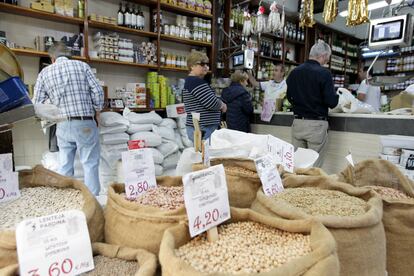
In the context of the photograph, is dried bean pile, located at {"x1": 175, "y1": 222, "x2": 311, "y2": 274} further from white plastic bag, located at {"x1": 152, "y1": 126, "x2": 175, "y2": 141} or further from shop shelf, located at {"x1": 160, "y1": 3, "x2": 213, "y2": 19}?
shop shelf, located at {"x1": 160, "y1": 3, "x2": 213, "y2": 19}

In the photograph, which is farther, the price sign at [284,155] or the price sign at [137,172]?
the price sign at [284,155]

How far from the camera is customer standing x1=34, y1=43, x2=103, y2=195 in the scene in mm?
2480

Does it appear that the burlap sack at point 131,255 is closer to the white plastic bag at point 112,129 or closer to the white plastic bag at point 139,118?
the white plastic bag at point 112,129

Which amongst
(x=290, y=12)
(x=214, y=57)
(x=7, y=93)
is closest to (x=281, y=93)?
(x=214, y=57)

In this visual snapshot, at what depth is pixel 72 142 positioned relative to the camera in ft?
8.77

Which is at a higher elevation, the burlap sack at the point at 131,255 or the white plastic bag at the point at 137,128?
the white plastic bag at the point at 137,128

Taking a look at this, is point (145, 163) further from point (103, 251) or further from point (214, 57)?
point (214, 57)

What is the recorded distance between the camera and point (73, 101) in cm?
253

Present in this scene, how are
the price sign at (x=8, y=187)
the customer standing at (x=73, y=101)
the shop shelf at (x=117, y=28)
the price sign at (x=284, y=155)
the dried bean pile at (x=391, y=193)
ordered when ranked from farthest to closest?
the shop shelf at (x=117, y=28)
the customer standing at (x=73, y=101)
the price sign at (x=284, y=155)
the dried bean pile at (x=391, y=193)
the price sign at (x=8, y=187)

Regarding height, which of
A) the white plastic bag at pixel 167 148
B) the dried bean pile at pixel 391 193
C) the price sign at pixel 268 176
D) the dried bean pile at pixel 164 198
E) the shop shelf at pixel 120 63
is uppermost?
the shop shelf at pixel 120 63

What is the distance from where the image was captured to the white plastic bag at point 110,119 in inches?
124

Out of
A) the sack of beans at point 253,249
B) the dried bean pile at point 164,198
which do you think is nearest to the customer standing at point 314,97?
the dried bean pile at point 164,198

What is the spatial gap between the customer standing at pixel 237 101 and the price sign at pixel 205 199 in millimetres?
2677

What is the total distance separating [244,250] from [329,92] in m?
2.28
